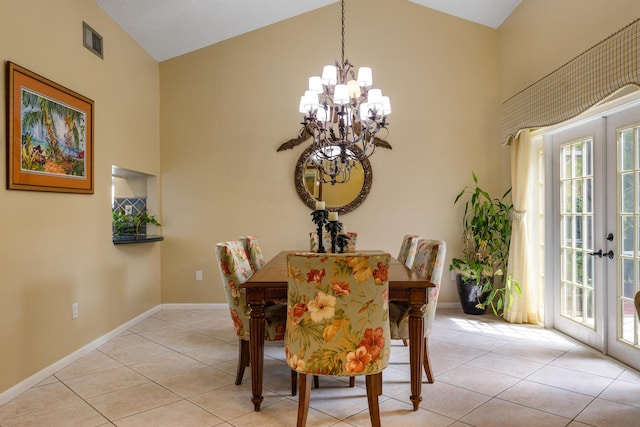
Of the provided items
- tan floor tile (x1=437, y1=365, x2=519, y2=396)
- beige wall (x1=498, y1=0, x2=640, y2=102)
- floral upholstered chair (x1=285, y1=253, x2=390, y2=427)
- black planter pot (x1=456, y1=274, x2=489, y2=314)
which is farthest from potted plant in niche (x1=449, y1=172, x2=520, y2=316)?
floral upholstered chair (x1=285, y1=253, x2=390, y2=427)

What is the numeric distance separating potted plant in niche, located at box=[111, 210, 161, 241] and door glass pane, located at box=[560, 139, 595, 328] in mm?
4189

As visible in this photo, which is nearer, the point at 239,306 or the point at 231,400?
the point at 231,400

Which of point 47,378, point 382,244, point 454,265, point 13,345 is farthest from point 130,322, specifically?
point 454,265

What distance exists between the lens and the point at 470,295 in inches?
183

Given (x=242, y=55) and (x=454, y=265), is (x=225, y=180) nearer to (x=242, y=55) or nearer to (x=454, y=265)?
(x=242, y=55)

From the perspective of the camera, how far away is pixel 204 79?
16.5ft

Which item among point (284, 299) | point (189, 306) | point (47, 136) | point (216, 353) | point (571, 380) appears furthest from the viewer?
point (189, 306)

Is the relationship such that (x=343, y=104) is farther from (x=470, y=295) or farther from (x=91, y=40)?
(x=470, y=295)

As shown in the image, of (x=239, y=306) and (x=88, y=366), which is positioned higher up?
(x=239, y=306)

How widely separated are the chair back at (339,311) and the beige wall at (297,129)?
9.71 feet

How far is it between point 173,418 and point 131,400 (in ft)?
1.35

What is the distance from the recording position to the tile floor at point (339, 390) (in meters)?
2.30

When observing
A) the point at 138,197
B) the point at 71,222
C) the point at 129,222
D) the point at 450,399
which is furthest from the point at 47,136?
the point at 450,399

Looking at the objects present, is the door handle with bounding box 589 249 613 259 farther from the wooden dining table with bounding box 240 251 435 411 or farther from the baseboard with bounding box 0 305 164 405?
the baseboard with bounding box 0 305 164 405
